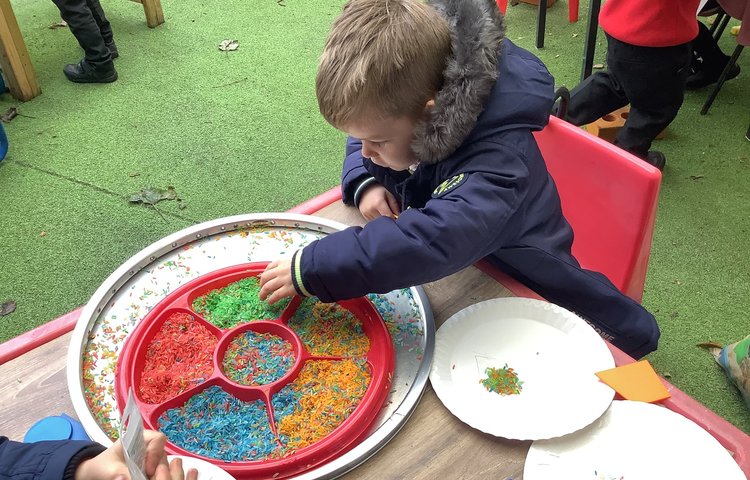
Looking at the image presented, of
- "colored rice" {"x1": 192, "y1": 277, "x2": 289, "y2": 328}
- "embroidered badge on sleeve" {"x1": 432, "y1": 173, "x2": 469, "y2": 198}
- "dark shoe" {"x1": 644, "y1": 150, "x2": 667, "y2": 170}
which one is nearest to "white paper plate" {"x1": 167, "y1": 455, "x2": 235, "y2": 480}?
"colored rice" {"x1": 192, "y1": 277, "x2": 289, "y2": 328}

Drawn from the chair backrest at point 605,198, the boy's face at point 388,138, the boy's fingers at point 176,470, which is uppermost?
the boy's face at point 388,138

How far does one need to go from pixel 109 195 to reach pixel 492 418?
1709mm

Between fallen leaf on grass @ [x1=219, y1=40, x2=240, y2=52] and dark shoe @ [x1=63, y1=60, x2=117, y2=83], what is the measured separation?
47cm

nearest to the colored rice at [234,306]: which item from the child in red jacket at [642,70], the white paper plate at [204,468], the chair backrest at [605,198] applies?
the white paper plate at [204,468]

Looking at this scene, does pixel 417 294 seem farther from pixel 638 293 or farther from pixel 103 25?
pixel 103 25

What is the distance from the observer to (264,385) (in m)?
0.84

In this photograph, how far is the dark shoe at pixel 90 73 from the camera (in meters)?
2.63

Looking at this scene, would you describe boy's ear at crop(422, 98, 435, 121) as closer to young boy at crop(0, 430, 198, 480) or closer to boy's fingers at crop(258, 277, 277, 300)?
boy's fingers at crop(258, 277, 277, 300)

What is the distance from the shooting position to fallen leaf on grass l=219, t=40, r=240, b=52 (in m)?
2.85

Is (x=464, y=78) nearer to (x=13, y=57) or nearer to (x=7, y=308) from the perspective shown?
Answer: (x=7, y=308)

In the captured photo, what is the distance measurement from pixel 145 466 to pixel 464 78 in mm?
644

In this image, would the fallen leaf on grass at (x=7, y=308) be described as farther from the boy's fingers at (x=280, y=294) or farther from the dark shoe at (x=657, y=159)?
the dark shoe at (x=657, y=159)

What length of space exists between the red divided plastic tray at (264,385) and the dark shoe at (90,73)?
6.51 ft

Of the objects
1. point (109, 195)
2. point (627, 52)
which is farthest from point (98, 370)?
point (627, 52)
